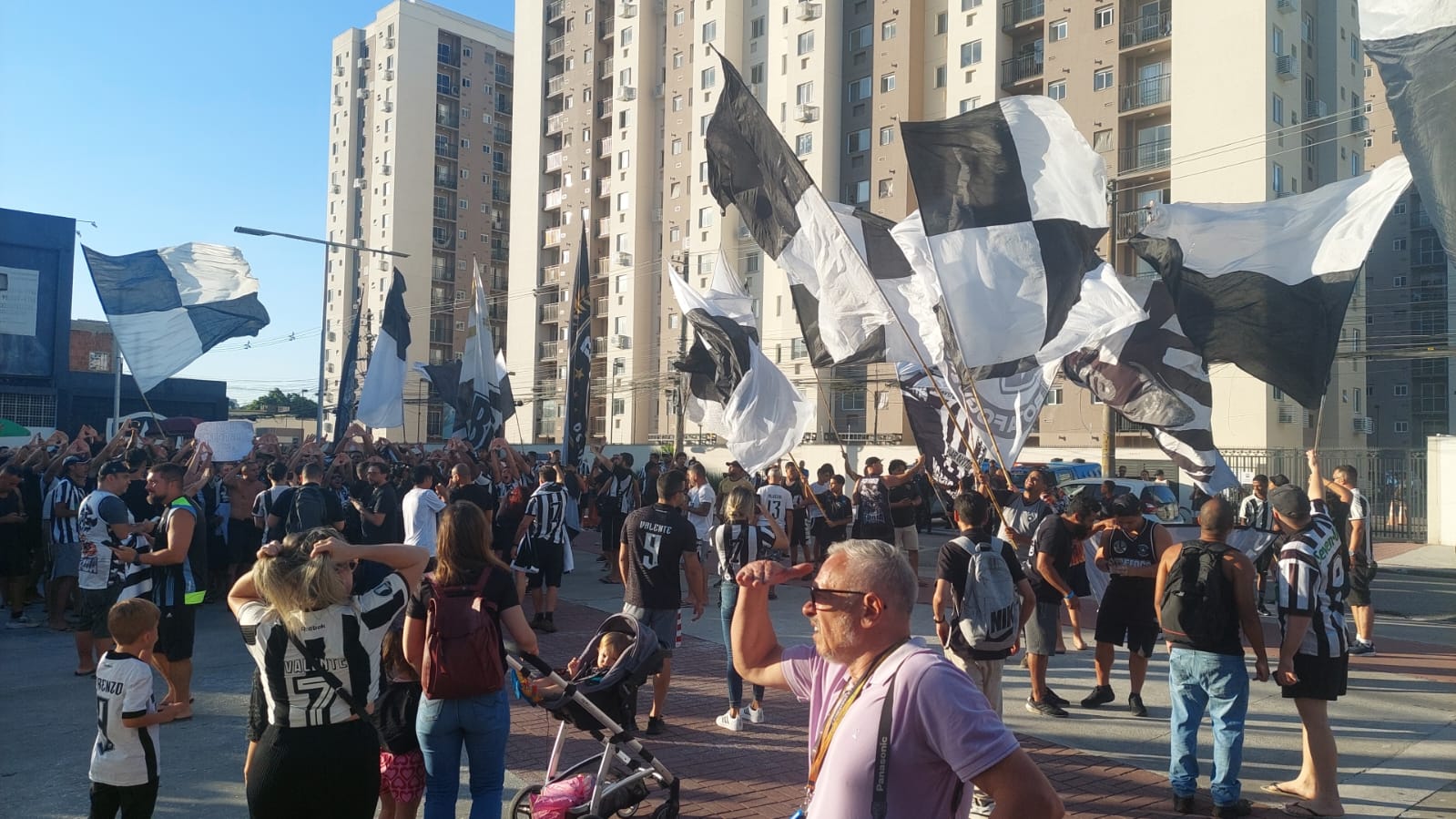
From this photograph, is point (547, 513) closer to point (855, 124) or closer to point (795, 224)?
point (795, 224)

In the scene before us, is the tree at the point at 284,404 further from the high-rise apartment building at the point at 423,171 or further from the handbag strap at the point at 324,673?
the handbag strap at the point at 324,673

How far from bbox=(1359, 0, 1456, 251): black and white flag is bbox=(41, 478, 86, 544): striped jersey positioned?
11.7m

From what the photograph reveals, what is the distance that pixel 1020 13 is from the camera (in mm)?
42719

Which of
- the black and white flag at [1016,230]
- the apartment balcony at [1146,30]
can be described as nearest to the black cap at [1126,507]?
the black and white flag at [1016,230]

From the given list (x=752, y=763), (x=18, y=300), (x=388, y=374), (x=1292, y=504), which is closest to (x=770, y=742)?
(x=752, y=763)

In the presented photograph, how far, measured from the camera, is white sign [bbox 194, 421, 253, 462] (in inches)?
641

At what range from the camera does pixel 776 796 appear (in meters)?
5.96

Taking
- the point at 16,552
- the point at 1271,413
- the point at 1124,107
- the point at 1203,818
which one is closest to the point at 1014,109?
the point at 1203,818

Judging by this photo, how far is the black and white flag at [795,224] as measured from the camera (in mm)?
9070

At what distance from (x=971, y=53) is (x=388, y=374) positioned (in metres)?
32.9

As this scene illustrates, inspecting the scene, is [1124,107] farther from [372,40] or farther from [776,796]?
[372,40]

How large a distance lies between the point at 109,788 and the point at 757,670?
10.9 feet

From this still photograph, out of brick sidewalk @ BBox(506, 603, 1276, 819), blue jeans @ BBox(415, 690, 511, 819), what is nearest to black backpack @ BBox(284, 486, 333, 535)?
brick sidewalk @ BBox(506, 603, 1276, 819)

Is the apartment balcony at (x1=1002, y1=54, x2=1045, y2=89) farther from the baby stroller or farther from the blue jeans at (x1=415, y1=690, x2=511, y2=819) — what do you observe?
the blue jeans at (x1=415, y1=690, x2=511, y2=819)
